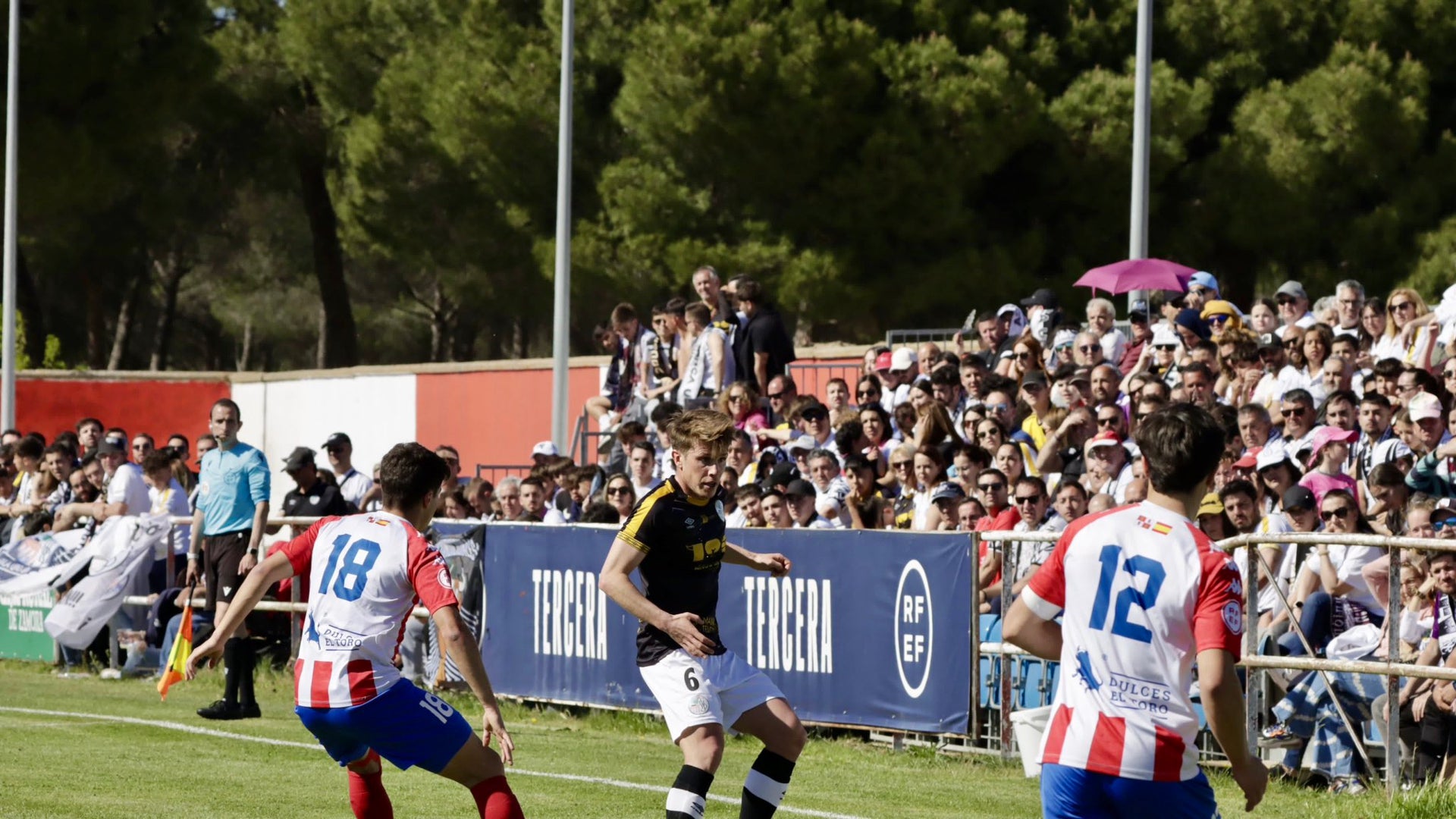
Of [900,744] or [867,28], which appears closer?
→ [900,744]

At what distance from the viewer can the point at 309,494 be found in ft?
51.5

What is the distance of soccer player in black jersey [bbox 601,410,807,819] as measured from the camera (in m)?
7.35

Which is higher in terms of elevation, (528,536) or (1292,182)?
(1292,182)

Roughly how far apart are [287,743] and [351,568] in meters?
5.49

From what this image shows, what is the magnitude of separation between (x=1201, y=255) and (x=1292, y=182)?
1830 millimetres

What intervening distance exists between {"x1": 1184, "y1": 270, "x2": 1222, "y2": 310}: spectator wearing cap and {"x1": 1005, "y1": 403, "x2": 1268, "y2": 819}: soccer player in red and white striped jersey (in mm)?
11777

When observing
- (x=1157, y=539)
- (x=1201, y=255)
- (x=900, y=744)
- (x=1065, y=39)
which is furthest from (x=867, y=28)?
(x=1157, y=539)

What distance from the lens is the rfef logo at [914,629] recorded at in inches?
446

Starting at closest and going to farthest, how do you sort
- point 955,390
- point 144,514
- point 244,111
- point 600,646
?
point 600,646 < point 955,390 < point 144,514 < point 244,111

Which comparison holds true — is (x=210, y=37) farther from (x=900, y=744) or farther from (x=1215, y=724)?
(x=1215, y=724)

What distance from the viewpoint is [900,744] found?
11.6m

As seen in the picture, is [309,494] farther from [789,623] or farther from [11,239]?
[11,239]

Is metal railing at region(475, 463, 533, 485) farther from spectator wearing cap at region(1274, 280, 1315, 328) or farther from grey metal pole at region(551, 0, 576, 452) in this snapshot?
spectator wearing cap at region(1274, 280, 1315, 328)

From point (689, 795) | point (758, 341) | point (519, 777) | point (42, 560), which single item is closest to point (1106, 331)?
point (758, 341)
